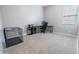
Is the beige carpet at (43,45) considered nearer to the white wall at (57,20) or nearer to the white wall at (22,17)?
the white wall at (57,20)

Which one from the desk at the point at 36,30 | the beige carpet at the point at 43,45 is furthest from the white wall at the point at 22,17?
the beige carpet at the point at 43,45

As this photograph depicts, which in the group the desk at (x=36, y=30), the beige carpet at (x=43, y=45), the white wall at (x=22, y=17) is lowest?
the beige carpet at (x=43, y=45)

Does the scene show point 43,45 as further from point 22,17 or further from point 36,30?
point 22,17

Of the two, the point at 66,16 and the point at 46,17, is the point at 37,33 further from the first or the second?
the point at 66,16

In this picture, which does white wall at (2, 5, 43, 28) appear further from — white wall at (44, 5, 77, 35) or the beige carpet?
the beige carpet

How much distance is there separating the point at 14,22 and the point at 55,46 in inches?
51.2

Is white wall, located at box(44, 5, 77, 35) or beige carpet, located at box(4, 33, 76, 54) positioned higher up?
white wall, located at box(44, 5, 77, 35)

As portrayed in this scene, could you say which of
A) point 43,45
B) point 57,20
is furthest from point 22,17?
point 43,45

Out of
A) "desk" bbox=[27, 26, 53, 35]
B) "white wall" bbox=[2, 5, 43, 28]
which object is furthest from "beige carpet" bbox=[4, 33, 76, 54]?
"white wall" bbox=[2, 5, 43, 28]

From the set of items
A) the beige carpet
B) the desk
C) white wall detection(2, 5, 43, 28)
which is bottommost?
the beige carpet

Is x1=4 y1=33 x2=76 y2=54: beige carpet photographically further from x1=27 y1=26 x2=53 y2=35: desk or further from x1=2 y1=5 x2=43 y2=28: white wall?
x1=2 y1=5 x2=43 y2=28: white wall

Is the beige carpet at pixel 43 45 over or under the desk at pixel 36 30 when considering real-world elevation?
under
